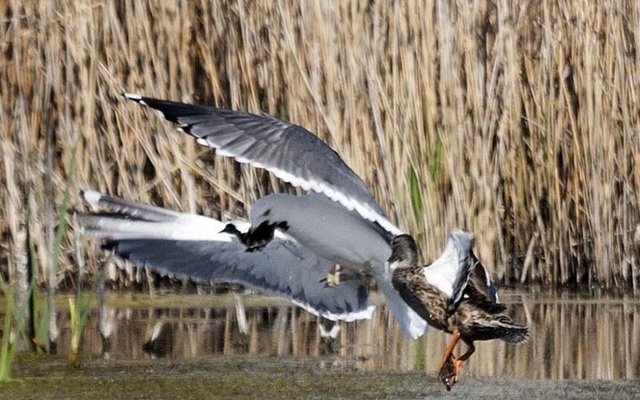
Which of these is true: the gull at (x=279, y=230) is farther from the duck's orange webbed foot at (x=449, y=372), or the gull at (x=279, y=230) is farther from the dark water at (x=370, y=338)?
the dark water at (x=370, y=338)

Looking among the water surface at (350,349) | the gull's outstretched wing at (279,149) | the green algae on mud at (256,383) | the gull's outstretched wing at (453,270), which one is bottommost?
the green algae on mud at (256,383)

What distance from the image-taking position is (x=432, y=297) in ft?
15.1

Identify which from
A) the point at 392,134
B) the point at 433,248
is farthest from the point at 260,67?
the point at 433,248

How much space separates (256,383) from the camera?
16.4ft

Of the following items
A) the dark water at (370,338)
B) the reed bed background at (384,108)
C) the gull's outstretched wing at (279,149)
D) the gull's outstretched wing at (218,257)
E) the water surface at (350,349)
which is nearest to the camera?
the gull's outstretched wing at (279,149)

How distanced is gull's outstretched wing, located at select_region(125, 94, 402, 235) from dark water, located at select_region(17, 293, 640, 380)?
1.03 metres

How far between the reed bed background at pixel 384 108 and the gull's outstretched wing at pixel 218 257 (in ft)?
5.67

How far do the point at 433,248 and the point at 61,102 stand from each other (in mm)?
2067

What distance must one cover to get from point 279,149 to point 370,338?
1851 millimetres

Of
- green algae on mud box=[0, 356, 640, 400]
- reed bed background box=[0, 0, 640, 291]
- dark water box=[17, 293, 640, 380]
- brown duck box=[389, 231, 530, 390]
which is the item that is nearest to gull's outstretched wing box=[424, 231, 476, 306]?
brown duck box=[389, 231, 530, 390]

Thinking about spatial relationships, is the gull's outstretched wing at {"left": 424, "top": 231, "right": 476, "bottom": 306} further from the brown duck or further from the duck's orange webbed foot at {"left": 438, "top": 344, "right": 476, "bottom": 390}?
the duck's orange webbed foot at {"left": 438, "top": 344, "right": 476, "bottom": 390}

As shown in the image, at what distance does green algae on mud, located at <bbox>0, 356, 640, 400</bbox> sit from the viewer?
4.75m

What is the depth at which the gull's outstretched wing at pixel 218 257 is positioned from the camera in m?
4.87

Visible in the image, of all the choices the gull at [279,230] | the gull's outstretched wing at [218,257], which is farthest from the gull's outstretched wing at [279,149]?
the gull's outstretched wing at [218,257]
